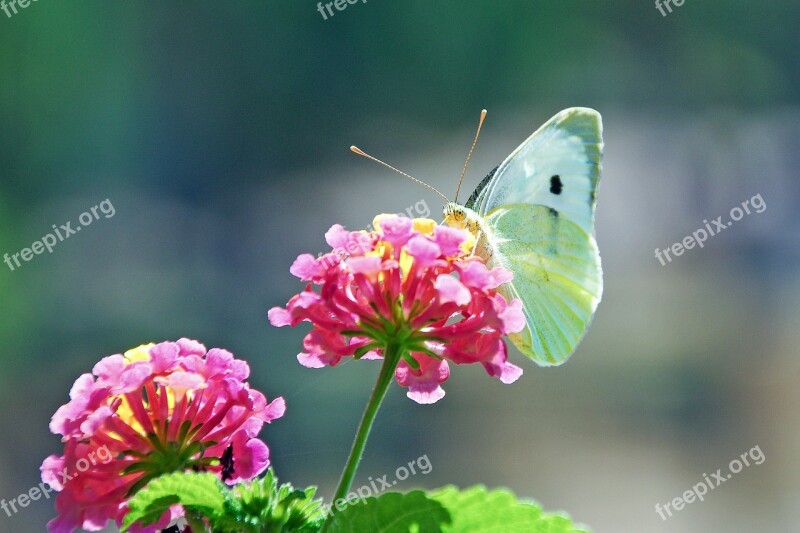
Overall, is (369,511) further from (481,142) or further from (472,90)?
(472,90)

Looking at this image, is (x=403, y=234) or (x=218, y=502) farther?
(x=403, y=234)

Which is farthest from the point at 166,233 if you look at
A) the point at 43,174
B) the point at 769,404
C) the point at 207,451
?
the point at 207,451

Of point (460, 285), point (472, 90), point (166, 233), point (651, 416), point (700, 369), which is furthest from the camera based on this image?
point (472, 90)

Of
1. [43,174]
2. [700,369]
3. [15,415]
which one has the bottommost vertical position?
[700,369]

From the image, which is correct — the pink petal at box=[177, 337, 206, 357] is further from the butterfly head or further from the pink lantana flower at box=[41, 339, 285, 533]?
the butterfly head

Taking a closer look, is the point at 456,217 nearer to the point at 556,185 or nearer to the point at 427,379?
the point at 556,185

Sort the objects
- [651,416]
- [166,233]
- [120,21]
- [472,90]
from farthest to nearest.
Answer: [472,90] < [120,21] < [166,233] < [651,416]

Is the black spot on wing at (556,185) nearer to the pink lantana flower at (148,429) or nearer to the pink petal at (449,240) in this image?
the pink petal at (449,240)
